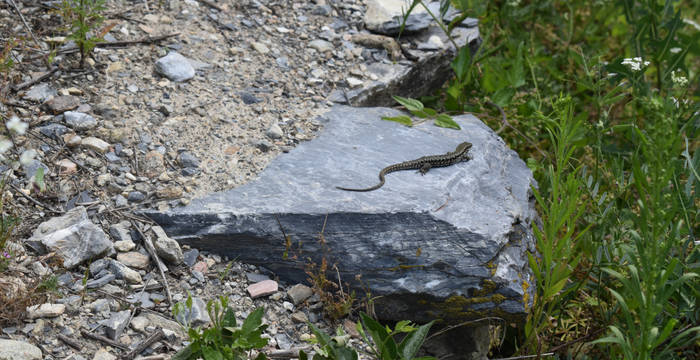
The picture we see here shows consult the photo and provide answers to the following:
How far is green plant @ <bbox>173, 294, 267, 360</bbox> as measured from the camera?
2.82 metres

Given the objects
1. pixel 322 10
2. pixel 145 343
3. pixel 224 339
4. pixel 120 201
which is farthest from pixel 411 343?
pixel 322 10

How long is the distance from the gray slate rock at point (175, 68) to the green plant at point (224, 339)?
218 centimetres

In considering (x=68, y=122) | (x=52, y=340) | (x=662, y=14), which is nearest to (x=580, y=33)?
(x=662, y=14)

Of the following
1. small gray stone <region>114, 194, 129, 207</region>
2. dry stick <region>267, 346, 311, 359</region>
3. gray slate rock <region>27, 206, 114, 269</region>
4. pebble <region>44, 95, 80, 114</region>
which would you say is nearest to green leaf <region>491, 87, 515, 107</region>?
dry stick <region>267, 346, 311, 359</region>

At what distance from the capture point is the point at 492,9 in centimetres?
683

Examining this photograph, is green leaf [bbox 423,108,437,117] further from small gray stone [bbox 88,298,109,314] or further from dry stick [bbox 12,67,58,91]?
small gray stone [bbox 88,298,109,314]

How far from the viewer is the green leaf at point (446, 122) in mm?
4863

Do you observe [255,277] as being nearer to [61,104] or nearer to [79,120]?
[79,120]

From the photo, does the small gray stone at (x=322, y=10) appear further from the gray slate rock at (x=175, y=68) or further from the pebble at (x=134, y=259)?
the pebble at (x=134, y=259)

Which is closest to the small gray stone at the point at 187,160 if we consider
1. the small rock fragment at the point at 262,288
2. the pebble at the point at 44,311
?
the small rock fragment at the point at 262,288

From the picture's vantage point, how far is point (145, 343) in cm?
309

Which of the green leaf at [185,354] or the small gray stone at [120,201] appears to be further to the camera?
the small gray stone at [120,201]

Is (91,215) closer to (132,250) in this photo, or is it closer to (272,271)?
(132,250)

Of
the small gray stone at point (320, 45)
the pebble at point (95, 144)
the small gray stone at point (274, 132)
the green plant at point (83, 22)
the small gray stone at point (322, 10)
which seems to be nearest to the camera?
the pebble at point (95, 144)
